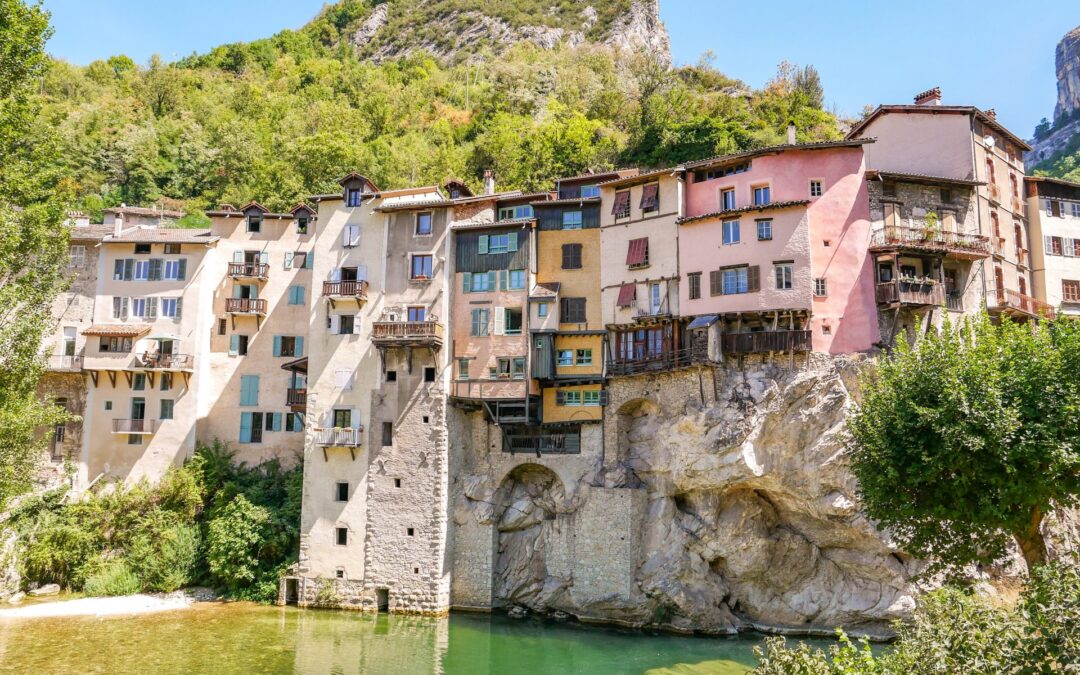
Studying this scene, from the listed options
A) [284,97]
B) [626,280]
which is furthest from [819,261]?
[284,97]

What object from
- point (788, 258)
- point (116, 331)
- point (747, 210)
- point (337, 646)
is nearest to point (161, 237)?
point (116, 331)

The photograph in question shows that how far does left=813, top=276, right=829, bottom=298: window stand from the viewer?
117ft

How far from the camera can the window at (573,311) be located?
41.1m

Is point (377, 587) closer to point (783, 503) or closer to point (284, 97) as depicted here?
point (783, 503)

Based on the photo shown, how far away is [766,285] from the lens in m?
36.3

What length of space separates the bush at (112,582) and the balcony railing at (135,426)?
7.34 metres

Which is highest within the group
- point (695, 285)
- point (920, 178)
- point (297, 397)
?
point (920, 178)

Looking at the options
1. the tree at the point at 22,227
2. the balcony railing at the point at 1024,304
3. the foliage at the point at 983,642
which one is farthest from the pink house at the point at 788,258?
the tree at the point at 22,227

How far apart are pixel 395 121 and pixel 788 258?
58.4 m

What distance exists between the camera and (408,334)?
1586 inches

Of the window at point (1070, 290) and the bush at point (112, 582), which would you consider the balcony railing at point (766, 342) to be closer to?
the window at point (1070, 290)

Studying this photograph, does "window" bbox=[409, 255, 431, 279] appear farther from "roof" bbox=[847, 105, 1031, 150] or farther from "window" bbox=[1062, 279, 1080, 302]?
"window" bbox=[1062, 279, 1080, 302]

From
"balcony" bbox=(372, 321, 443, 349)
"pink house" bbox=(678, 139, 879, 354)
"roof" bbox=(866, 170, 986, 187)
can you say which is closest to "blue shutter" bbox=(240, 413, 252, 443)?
"balcony" bbox=(372, 321, 443, 349)

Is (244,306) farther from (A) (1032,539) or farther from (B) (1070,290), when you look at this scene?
(B) (1070,290)
